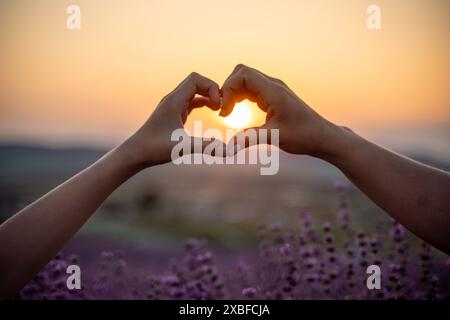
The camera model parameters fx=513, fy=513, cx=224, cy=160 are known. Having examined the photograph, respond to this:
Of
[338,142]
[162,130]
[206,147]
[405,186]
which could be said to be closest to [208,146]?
[206,147]

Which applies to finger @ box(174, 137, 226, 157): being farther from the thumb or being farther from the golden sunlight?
the golden sunlight

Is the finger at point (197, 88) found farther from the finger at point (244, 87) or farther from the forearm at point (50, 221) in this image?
the forearm at point (50, 221)

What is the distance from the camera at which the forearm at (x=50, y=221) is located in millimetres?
1199

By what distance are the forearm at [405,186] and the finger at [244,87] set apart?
0.23m

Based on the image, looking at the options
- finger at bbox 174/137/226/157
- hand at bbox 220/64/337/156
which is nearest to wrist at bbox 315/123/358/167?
hand at bbox 220/64/337/156

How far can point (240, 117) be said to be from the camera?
5.24 feet

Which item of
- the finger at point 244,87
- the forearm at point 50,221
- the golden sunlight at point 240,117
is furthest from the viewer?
the golden sunlight at point 240,117

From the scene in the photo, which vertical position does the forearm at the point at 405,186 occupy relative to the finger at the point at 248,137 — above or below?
below

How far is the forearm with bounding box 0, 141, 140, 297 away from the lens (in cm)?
120

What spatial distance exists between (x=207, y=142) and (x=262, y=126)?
146 mm

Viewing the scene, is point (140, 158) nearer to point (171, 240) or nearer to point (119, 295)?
point (119, 295)

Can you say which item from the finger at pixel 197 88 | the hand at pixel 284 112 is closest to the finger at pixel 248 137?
the hand at pixel 284 112

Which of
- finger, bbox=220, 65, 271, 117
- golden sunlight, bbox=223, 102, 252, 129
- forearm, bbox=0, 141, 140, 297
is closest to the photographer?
forearm, bbox=0, 141, 140, 297
